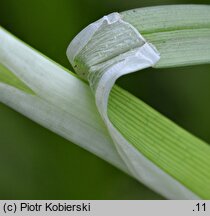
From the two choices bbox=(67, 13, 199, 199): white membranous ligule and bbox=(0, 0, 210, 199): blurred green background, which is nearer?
bbox=(67, 13, 199, 199): white membranous ligule

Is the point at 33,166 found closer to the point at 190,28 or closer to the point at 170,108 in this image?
the point at 170,108

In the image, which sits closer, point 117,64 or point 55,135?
point 117,64

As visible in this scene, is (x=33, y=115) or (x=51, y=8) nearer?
(x=33, y=115)

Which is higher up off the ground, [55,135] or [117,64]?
[55,135]

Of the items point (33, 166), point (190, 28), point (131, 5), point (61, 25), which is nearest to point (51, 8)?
point (61, 25)
